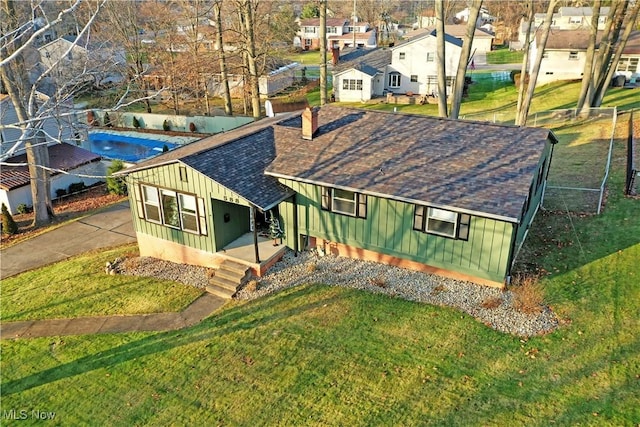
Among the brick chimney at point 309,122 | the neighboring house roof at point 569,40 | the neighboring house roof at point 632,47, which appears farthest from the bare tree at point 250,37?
the neighboring house roof at point 632,47

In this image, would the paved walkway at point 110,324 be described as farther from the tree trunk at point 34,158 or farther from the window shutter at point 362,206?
the tree trunk at point 34,158

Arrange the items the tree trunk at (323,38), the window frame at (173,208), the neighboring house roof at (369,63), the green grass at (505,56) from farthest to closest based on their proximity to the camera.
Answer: the green grass at (505,56)
the neighboring house roof at (369,63)
the tree trunk at (323,38)
the window frame at (173,208)

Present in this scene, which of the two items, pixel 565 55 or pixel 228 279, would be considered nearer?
pixel 228 279

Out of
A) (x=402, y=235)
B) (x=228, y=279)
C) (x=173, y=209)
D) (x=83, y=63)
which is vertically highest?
(x=83, y=63)

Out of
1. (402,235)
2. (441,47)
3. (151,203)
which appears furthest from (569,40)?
(151,203)

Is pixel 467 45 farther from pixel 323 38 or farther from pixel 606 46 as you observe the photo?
pixel 606 46

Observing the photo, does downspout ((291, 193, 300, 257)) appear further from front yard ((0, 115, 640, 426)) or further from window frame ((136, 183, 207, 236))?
window frame ((136, 183, 207, 236))

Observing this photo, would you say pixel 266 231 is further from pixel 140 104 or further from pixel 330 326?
pixel 140 104
